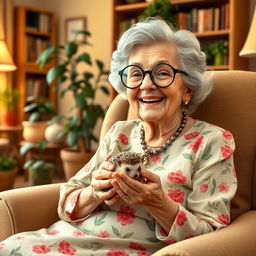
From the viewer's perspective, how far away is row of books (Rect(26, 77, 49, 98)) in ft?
17.3

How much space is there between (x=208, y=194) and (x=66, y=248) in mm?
453

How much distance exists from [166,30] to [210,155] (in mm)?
428

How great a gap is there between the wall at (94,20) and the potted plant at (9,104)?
2.56ft

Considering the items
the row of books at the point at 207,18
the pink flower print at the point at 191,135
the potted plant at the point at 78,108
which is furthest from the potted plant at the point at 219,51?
the pink flower print at the point at 191,135

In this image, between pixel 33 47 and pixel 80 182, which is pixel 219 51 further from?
pixel 80 182

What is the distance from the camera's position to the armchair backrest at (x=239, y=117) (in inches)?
58.5

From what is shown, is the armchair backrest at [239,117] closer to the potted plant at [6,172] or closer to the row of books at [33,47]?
the potted plant at [6,172]

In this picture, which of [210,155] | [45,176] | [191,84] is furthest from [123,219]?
[45,176]

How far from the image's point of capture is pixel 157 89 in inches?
56.0

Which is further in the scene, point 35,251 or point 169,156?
point 169,156

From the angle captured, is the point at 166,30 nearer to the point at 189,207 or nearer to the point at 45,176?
the point at 189,207

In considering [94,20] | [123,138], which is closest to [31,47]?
[94,20]

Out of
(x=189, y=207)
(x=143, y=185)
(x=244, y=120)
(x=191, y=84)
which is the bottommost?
(x=189, y=207)

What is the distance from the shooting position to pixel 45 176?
4.00 meters
